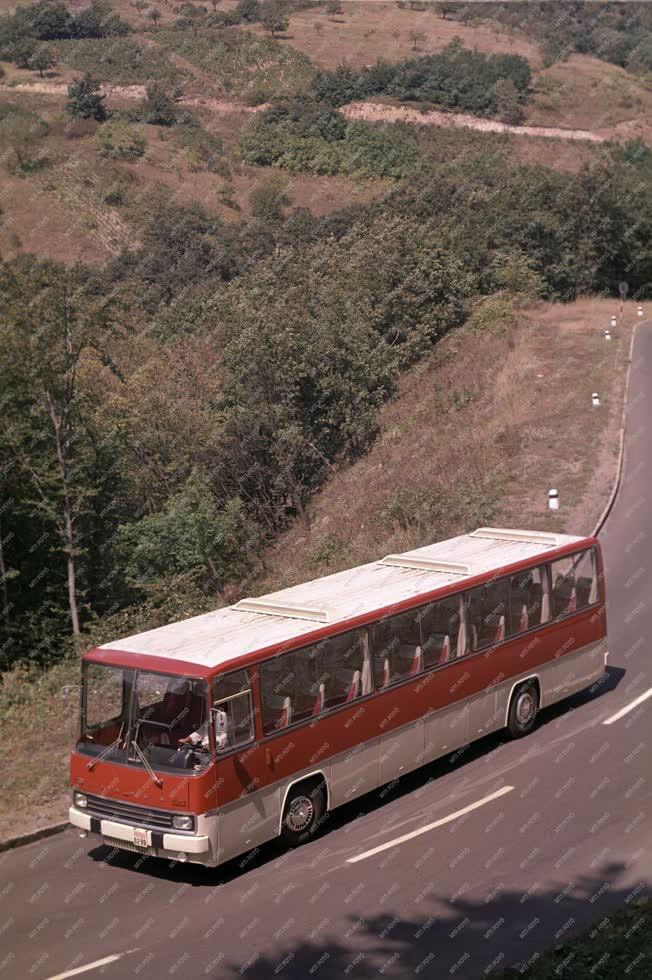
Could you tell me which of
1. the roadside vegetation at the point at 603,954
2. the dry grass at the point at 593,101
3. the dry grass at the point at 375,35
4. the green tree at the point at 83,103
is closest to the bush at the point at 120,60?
the dry grass at the point at 375,35

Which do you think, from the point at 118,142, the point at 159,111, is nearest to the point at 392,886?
the point at 118,142

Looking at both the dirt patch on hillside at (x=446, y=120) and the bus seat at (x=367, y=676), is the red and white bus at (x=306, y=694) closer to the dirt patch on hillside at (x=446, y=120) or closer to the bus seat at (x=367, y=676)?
the bus seat at (x=367, y=676)

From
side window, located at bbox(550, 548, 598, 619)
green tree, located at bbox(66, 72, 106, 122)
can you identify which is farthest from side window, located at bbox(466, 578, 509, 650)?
green tree, located at bbox(66, 72, 106, 122)

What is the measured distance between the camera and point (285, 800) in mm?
11836

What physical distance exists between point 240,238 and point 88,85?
38459mm

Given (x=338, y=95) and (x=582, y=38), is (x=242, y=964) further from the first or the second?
(x=582, y=38)

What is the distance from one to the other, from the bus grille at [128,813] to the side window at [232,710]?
32.8 inches

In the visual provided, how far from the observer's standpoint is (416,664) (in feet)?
44.0

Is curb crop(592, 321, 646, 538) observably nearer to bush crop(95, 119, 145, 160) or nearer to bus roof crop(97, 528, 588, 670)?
bus roof crop(97, 528, 588, 670)

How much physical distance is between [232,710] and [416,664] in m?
2.85

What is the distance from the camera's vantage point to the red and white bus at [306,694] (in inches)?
440

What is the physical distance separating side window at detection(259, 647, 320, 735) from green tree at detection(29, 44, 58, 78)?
4690 inches

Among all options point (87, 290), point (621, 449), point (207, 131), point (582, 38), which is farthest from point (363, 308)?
point (582, 38)

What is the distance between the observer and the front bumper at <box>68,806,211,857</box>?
430 inches
